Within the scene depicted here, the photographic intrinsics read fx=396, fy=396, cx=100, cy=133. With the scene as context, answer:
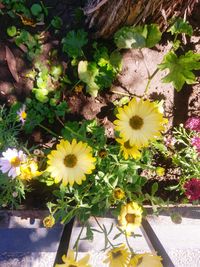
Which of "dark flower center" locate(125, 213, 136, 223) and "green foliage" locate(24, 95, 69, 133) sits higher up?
"green foliage" locate(24, 95, 69, 133)

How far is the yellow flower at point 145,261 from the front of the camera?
4.18 feet

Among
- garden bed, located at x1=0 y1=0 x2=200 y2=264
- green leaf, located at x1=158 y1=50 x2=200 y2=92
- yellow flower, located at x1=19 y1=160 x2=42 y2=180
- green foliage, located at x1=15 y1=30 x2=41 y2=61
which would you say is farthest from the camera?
green foliage, located at x1=15 y1=30 x2=41 y2=61

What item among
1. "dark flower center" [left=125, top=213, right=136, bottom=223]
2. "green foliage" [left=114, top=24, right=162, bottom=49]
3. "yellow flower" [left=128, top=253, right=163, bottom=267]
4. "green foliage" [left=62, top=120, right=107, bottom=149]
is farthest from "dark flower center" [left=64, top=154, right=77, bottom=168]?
"green foliage" [left=114, top=24, right=162, bottom=49]

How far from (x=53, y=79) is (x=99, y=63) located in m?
0.24

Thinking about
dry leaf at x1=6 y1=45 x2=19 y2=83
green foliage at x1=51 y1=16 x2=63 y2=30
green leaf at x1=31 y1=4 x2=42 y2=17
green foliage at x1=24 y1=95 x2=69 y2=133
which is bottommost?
green foliage at x1=24 y1=95 x2=69 y2=133

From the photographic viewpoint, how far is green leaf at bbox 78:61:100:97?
1840 mm

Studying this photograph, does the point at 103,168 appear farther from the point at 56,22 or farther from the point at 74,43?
the point at 56,22

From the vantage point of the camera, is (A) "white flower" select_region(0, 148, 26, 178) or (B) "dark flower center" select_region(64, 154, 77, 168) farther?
(A) "white flower" select_region(0, 148, 26, 178)

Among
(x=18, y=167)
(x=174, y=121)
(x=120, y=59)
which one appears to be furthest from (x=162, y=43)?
(x=18, y=167)

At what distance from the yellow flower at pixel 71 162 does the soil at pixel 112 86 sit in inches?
23.9

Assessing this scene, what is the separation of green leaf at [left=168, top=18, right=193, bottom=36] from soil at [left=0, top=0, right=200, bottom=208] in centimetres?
13

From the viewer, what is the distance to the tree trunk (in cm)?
154

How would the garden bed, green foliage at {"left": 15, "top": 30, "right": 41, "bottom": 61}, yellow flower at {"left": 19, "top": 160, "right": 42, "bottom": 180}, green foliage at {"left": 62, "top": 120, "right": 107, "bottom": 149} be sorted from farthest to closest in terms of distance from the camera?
green foliage at {"left": 15, "top": 30, "right": 41, "bottom": 61} → the garden bed → green foliage at {"left": 62, "top": 120, "right": 107, "bottom": 149} → yellow flower at {"left": 19, "top": 160, "right": 42, "bottom": 180}

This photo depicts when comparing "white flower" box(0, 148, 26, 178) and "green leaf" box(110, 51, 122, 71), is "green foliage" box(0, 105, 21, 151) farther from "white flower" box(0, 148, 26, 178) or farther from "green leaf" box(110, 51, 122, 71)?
"green leaf" box(110, 51, 122, 71)
